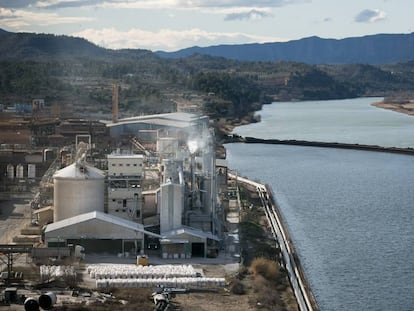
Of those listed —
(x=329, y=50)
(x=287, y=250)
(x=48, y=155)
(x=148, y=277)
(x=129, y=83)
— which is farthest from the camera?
(x=329, y=50)

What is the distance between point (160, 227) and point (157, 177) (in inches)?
57.5

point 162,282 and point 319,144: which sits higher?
point 162,282

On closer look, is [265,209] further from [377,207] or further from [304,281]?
[304,281]

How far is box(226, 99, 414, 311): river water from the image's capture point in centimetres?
877

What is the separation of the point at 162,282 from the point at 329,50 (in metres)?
117

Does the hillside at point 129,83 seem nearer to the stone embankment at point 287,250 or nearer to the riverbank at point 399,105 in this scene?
the riverbank at point 399,105

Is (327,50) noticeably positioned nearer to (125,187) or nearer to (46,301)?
(125,187)

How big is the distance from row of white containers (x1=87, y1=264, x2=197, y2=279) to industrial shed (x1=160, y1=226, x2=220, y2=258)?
0.62 m

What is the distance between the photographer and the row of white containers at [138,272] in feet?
26.6

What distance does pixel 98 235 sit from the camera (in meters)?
9.05

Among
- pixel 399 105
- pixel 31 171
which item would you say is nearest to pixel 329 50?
pixel 399 105

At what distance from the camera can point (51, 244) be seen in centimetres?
902

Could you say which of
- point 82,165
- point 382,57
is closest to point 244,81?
point 82,165

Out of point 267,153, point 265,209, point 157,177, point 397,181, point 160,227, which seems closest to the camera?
point 160,227
